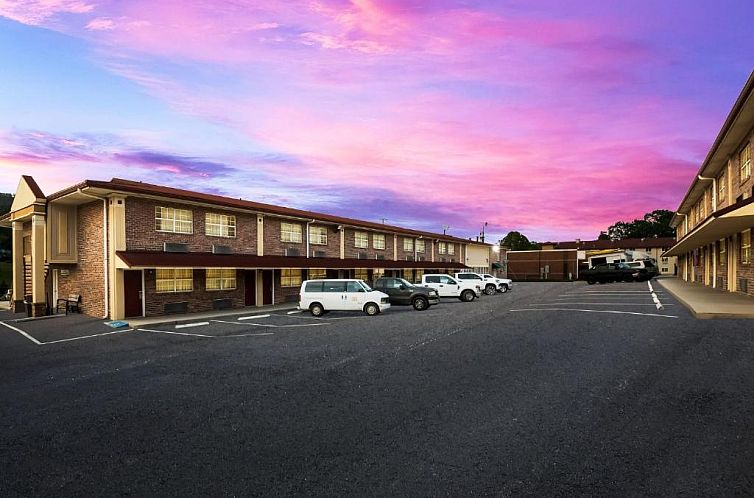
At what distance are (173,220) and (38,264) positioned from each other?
7855 millimetres

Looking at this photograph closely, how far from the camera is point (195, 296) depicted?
2222cm

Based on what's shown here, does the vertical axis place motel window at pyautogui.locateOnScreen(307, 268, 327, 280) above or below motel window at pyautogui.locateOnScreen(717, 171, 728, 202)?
below

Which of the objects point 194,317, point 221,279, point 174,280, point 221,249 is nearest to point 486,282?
point 221,279

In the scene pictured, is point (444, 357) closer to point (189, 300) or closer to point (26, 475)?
point (26, 475)

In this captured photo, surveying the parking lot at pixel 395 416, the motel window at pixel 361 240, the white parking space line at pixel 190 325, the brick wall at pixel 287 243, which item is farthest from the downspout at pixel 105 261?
the motel window at pixel 361 240

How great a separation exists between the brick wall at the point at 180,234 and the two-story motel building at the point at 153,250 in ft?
0.16

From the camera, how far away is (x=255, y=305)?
25.3 metres

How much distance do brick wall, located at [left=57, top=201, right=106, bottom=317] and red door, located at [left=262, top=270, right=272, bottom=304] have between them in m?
8.45

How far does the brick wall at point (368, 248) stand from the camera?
3347 cm

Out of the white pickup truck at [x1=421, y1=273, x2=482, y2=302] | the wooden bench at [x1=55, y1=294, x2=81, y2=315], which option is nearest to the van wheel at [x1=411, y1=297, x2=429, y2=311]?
the white pickup truck at [x1=421, y1=273, x2=482, y2=302]

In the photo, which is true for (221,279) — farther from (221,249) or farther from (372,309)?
(372,309)

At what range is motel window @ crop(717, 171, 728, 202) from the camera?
24.3 meters

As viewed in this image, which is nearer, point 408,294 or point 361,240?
point 408,294

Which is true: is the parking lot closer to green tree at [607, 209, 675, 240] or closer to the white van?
the white van
